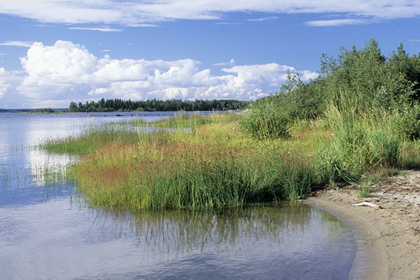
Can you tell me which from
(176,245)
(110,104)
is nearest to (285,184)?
(176,245)

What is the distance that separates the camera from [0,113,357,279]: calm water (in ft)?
20.8

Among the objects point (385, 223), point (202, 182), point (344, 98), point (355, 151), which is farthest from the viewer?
point (344, 98)

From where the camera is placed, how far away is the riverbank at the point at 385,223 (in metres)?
6.07

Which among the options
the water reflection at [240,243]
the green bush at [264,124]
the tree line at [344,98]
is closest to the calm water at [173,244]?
the water reflection at [240,243]

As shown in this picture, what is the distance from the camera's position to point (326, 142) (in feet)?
46.9

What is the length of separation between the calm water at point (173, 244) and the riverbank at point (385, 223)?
0.30 metres

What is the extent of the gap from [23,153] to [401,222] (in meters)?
21.1

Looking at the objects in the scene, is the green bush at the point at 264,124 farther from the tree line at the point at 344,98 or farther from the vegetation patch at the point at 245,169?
the vegetation patch at the point at 245,169

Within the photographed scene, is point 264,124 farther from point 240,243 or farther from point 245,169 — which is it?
point 240,243

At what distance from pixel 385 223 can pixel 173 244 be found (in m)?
4.12

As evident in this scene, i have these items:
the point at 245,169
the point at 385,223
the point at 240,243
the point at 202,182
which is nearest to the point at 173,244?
the point at 240,243

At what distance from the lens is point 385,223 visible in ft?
26.2

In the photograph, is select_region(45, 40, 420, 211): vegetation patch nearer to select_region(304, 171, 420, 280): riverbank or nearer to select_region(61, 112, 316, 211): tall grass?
select_region(61, 112, 316, 211): tall grass

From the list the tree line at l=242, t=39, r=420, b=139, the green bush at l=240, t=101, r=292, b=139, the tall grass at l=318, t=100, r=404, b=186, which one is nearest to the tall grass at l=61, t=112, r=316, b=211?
the tall grass at l=318, t=100, r=404, b=186
